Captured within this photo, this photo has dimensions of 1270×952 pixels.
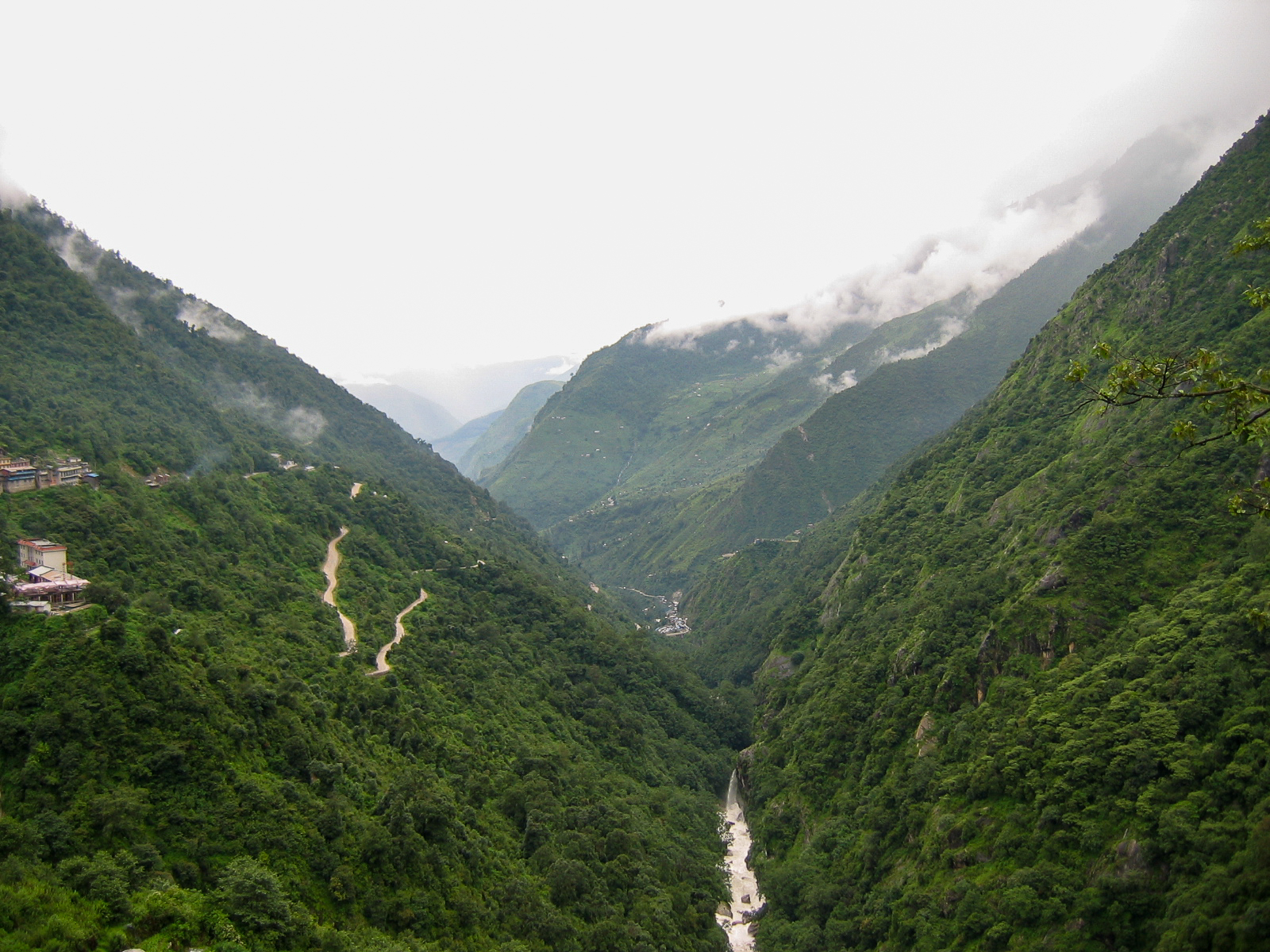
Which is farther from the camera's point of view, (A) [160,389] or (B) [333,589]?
(A) [160,389]

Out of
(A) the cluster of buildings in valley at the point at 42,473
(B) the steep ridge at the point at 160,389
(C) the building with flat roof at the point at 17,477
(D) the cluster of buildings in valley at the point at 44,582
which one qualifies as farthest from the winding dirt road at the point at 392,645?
(C) the building with flat roof at the point at 17,477

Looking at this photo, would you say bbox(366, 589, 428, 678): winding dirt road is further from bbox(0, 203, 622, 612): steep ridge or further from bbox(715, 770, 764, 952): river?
bbox(715, 770, 764, 952): river

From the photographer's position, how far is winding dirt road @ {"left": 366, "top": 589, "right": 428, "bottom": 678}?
A: 7444 cm

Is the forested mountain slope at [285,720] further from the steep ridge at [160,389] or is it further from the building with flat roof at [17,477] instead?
the building with flat roof at [17,477]

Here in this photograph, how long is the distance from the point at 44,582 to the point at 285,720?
18.1 meters

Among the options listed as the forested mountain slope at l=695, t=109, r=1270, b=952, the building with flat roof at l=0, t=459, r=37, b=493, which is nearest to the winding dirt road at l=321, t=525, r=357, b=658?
the building with flat roof at l=0, t=459, r=37, b=493

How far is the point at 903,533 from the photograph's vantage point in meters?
120

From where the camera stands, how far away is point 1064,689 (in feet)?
197

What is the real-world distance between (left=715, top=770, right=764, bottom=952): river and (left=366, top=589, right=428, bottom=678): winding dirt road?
138 feet

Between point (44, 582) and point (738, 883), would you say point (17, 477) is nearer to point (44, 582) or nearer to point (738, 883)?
point (44, 582)

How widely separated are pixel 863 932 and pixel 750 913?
18.3 m

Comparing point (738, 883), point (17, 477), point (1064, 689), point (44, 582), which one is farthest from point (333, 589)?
point (1064, 689)

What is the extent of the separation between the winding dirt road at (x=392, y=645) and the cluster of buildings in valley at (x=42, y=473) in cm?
3226

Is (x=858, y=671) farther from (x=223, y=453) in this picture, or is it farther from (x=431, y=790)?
(x=223, y=453)
